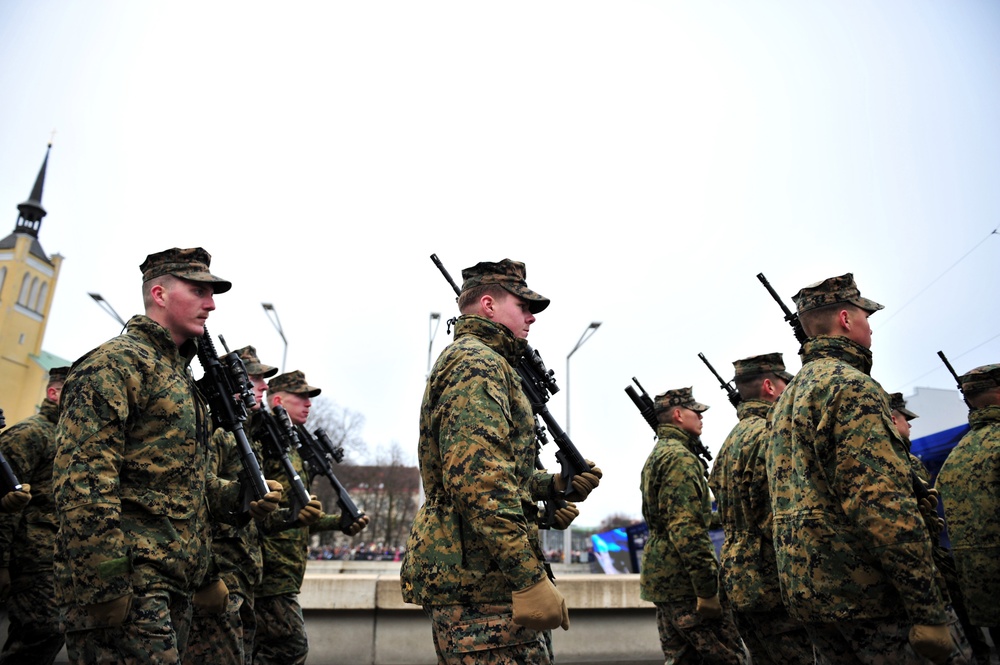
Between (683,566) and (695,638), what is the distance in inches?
22.6

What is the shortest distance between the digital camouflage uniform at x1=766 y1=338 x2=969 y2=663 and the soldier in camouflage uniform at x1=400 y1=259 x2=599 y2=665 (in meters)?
1.38

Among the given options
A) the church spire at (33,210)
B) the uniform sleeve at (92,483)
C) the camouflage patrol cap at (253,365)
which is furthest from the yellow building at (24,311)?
the uniform sleeve at (92,483)

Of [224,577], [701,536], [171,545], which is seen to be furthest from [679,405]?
[171,545]

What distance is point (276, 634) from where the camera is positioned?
6.39 metres

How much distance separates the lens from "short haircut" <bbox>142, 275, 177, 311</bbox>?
4227mm

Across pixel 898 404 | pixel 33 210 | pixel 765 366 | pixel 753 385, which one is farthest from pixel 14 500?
pixel 33 210

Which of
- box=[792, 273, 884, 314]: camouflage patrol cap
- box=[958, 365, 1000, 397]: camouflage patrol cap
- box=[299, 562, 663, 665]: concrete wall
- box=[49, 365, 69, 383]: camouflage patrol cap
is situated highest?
box=[49, 365, 69, 383]: camouflage patrol cap

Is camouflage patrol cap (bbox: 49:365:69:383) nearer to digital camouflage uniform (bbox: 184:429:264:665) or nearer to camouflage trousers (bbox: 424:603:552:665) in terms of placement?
digital camouflage uniform (bbox: 184:429:264:665)

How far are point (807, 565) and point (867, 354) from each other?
4.19 feet

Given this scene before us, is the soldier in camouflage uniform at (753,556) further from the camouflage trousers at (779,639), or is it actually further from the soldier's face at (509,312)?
the soldier's face at (509,312)

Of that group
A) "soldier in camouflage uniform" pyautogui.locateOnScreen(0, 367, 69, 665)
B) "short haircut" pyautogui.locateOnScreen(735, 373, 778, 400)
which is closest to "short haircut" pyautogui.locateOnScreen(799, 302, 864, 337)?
"short haircut" pyautogui.locateOnScreen(735, 373, 778, 400)

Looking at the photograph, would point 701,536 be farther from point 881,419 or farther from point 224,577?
point 224,577

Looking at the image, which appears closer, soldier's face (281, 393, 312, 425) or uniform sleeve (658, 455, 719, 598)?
uniform sleeve (658, 455, 719, 598)

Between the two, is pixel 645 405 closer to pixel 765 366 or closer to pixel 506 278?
pixel 765 366
